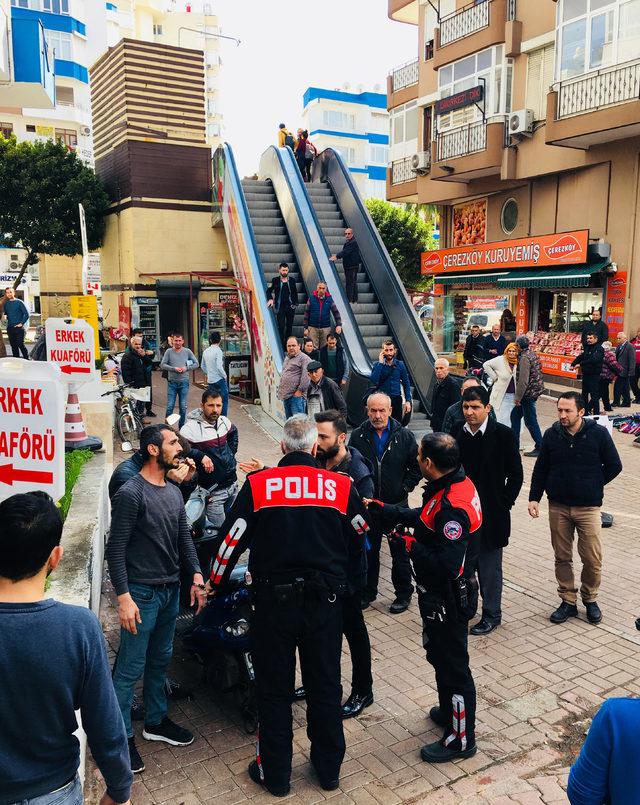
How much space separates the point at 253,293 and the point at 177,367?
3647 mm

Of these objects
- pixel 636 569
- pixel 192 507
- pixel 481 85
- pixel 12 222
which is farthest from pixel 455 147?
pixel 192 507

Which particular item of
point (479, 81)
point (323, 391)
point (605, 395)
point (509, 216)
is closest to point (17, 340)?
point (323, 391)

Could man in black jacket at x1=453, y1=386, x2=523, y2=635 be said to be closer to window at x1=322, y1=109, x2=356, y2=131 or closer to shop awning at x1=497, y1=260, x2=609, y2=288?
shop awning at x1=497, y1=260, x2=609, y2=288

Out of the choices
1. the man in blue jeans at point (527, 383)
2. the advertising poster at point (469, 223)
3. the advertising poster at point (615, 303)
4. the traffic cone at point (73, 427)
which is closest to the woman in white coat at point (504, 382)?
the man in blue jeans at point (527, 383)

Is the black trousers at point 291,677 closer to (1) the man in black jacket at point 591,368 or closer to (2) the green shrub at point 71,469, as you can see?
(2) the green shrub at point 71,469

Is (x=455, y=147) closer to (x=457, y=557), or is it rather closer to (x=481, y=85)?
(x=481, y=85)

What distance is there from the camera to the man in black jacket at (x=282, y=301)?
44.6ft

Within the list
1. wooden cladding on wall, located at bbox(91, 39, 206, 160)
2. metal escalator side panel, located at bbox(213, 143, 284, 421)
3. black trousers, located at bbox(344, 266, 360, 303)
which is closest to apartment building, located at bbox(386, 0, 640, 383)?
black trousers, located at bbox(344, 266, 360, 303)

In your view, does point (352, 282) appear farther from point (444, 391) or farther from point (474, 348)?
point (444, 391)

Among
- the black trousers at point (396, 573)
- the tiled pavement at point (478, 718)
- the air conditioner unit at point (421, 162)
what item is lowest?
the tiled pavement at point (478, 718)

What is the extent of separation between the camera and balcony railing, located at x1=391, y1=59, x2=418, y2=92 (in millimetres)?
27641

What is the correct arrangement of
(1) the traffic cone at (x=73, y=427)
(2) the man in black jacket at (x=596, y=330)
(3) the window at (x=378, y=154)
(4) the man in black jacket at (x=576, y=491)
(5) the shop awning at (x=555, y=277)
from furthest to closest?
1. (3) the window at (x=378, y=154)
2. (5) the shop awning at (x=555, y=277)
3. (2) the man in black jacket at (x=596, y=330)
4. (1) the traffic cone at (x=73, y=427)
5. (4) the man in black jacket at (x=576, y=491)

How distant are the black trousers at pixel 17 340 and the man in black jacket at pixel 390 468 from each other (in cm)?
1227

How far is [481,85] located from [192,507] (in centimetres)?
2079
